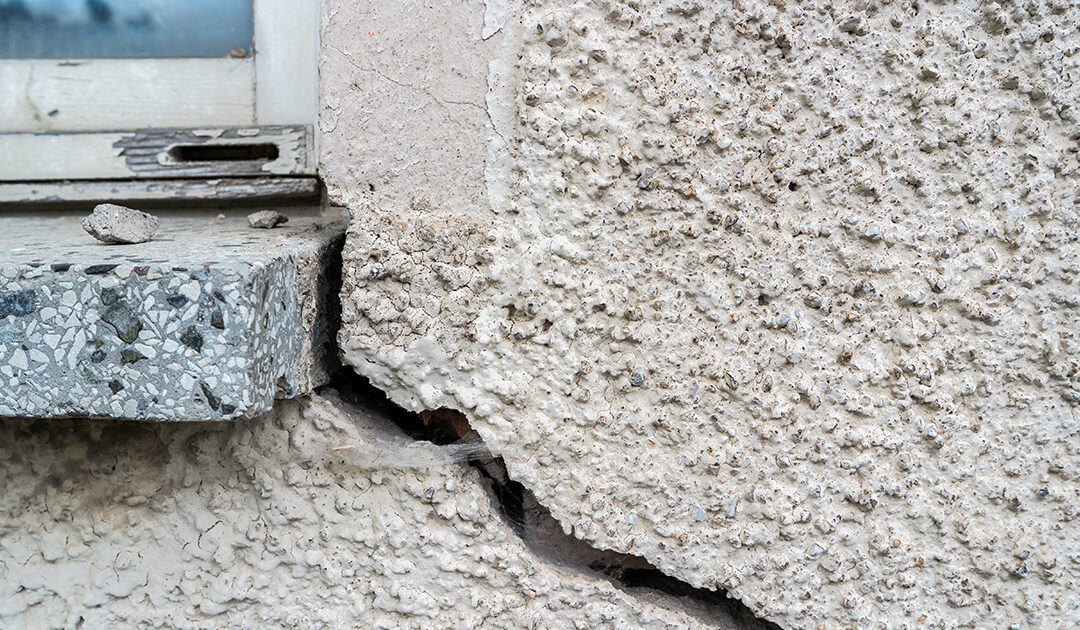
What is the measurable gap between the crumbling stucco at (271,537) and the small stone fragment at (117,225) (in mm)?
237

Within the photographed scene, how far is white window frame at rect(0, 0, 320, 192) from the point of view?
3.36 feet

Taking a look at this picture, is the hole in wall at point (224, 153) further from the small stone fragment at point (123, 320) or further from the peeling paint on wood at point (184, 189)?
the small stone fragment at point (123, 320)

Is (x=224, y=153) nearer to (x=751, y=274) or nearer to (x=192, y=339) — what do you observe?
(x=192, y=339)

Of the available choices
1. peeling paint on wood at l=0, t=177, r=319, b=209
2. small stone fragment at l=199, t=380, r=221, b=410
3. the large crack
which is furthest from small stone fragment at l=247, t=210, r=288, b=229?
small stone fragment at l=199, t=380, r=221, b=410

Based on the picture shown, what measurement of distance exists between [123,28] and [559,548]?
963mm

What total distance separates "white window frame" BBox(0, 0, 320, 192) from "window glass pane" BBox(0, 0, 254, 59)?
0.02 meters

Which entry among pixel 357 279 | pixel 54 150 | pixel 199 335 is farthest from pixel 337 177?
pixel 54 150

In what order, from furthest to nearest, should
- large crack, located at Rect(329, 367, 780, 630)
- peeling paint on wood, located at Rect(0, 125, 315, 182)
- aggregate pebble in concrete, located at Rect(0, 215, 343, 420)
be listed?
peeling paint on wood, located at Rect(0, 125, 315, 182), large crack, located at Rect(329, 367, 780, 630), aggregate pebble in concrete, located at Rect(0, 215, 343, 420)

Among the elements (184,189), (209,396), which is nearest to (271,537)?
(209,396)

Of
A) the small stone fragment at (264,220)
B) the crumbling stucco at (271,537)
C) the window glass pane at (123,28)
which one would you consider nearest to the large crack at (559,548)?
the crumbling stucco at (271,537)

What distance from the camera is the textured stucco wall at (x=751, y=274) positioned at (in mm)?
812

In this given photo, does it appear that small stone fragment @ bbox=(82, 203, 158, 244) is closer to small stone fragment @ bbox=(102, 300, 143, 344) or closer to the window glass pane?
small stone fragment @ bbox=(102, 300, 143, 344)

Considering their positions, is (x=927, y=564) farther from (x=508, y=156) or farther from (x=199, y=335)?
(x=199, y=335)

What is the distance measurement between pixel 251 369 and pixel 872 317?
0.67m
